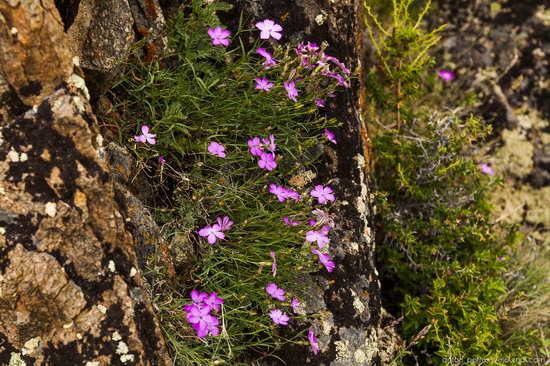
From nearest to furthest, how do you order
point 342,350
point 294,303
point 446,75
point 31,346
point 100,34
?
point 31,346 → point 100,34 → point 294,303 → point 342,350 → point 446,75

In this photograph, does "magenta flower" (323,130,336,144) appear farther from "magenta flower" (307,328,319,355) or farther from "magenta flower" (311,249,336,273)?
"magenta flower" (307,328,319,355)

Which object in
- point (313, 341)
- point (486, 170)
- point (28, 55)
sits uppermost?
point (28, 55)

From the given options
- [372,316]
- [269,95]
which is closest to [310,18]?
[269,95]

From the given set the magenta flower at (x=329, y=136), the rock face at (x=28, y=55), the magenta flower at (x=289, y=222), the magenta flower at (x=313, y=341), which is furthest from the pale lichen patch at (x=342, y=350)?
the rock face at (x=28, y=55)

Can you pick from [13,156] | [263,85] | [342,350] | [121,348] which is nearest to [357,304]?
[342,350]

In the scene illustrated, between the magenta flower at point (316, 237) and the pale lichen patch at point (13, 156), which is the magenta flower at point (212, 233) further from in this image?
the pale lichen patch at point (13, 156)

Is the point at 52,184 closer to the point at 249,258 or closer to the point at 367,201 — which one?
the point at 249,258

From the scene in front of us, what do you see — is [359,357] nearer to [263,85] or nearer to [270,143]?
[270,143]
